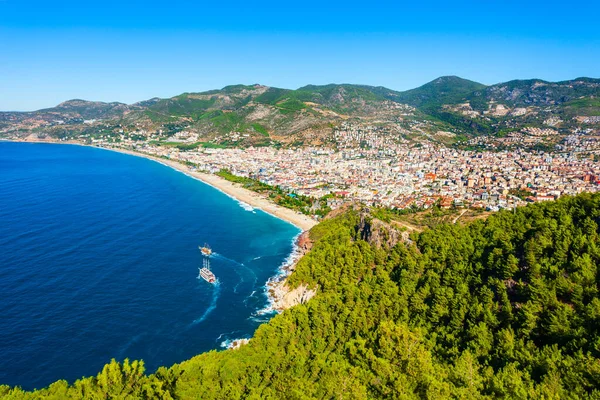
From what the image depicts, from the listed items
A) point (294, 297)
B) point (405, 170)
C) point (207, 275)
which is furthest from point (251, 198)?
point (405, 170)

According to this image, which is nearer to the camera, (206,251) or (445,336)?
(445,336)

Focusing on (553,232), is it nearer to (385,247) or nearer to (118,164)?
(385,247)

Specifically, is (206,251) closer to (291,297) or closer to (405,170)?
(291,297)

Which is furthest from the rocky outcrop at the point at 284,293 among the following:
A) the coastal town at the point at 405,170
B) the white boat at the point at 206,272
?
the coastal town at the point at 405,170

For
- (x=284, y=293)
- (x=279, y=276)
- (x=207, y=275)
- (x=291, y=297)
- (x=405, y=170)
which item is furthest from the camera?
(x=405, y=170)

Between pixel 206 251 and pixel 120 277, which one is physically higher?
pixel 120 277

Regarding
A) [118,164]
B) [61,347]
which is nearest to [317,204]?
[61,347]

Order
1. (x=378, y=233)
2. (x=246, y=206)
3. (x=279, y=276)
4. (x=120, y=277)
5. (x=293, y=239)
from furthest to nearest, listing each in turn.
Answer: (x=246, y=206) → (x=293, y=239) → (x=279, y=276) → (x=120, y=277) → (x=378, y=233)

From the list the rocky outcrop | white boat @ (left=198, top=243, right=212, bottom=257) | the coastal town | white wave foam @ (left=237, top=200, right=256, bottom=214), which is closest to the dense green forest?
the rocky outcrop
